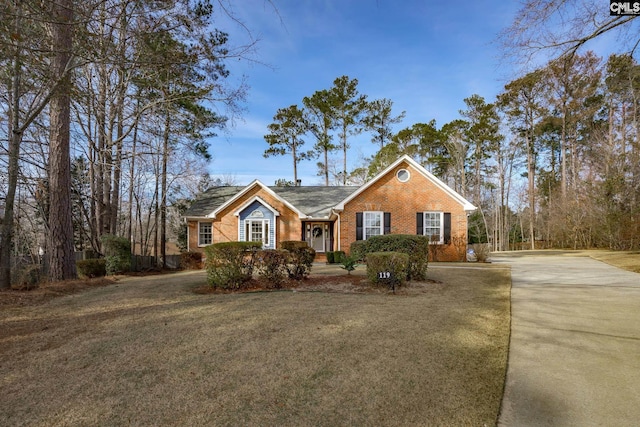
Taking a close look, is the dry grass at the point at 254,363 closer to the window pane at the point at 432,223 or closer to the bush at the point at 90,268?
the bush at the point at 90,268

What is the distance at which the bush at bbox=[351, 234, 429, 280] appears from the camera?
9508mm

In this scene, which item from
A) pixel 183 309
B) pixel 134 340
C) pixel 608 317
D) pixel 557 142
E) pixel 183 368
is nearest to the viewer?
pixel 183 368

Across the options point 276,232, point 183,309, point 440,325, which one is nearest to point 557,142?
point 276,232

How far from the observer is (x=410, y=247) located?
10781 mm

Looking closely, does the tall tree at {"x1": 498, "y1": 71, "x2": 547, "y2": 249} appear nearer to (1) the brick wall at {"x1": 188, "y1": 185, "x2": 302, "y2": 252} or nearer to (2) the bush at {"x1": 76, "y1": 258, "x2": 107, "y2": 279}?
(1) the brick wall at {"x1": 188, "y1": 185, "x2": 302, "y2": 252}

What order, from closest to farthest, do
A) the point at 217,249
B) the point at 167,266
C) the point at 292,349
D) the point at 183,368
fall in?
1. the point at 183,368
2. the point at 292,349
3. the point at 217,249
4. the point at 167,266

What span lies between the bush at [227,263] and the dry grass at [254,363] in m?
1.63

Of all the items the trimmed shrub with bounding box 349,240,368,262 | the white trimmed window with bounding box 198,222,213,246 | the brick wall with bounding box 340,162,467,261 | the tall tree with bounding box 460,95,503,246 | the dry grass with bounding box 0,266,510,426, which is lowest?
the dry grass with bounding box 0,266,510,426

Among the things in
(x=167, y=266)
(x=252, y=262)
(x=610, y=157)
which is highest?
(x=610, y=157)

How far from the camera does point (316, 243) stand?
20.2 metres

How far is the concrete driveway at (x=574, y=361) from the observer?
9.12ft

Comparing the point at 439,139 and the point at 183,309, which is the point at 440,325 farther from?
the point at 439,139

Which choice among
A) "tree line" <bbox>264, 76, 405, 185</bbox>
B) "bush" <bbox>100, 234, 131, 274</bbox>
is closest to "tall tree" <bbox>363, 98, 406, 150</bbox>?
"tree line" <bbox>264, 76, 405, 185</bbox>

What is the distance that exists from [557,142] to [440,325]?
35.6 m
